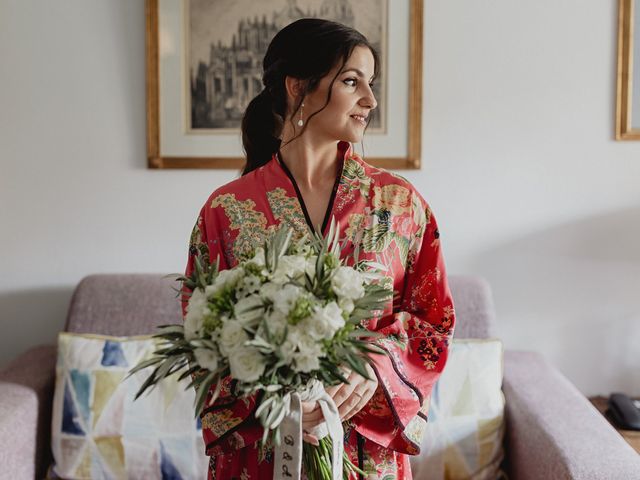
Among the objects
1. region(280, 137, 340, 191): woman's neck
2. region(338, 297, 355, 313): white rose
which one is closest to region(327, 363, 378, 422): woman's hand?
region(338, 297, 355, 313): white rose

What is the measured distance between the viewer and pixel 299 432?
3.30ft

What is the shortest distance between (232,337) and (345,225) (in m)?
0.43

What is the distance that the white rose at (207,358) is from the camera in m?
0.90

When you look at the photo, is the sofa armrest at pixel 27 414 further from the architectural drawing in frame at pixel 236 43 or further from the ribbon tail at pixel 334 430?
the ribbon tail at pixel 334 430

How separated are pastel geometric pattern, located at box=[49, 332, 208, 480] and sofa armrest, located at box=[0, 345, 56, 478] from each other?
6cm

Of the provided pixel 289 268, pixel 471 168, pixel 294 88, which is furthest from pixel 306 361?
pixel 471 168

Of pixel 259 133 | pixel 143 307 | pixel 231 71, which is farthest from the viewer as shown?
pixel 231 71

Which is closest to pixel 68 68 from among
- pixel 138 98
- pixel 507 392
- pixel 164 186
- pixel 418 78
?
pixel 138 98

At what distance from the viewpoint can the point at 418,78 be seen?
224cm

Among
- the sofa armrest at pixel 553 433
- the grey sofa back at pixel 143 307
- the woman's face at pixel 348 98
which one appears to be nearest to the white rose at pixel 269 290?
the woman's face at pixel 348 98

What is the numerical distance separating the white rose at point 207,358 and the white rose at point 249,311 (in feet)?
0.20

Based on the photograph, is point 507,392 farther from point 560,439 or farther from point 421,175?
point 421,175

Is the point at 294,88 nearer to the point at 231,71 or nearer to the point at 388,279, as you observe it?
the point at 388,279

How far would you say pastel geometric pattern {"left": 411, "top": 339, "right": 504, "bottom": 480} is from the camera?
192cm
